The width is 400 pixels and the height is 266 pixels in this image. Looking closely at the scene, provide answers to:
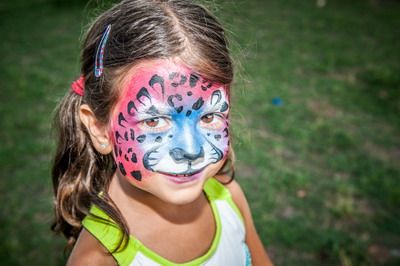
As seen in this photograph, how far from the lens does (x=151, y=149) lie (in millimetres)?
1574

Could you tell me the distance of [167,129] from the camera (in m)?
1.56

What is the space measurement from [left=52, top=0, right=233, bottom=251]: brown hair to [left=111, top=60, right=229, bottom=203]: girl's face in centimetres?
6

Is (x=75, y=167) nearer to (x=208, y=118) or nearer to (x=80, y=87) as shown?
(x=80, y=87)

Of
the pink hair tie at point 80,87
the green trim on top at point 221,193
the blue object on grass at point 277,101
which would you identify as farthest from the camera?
the blue object on grass at point 277,101

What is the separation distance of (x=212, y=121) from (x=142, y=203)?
1.59ft

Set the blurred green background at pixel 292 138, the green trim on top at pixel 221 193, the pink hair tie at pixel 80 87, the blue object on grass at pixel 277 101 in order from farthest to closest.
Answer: the blue object on grass at pixel 277 101 < the blurred green background at pixel 292 138 < the green trim on top at pixel 221 193 < the pink hair tie at pixel 80 87

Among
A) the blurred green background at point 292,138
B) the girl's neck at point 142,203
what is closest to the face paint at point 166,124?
the girl's neck at point 142,203

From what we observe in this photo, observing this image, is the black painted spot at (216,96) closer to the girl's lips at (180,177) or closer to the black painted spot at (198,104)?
the black painted spot at (198,104)

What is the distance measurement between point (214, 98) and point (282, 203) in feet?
7.51

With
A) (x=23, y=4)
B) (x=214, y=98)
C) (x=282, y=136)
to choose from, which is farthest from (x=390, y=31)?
(x=23, y=4)

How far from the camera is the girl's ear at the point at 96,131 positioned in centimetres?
175

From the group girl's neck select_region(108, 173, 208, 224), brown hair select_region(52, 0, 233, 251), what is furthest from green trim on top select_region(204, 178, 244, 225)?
brown hair select_region(52, 0, 233, 251)

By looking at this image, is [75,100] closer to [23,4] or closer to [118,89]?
[118,89]

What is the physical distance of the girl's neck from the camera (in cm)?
183
